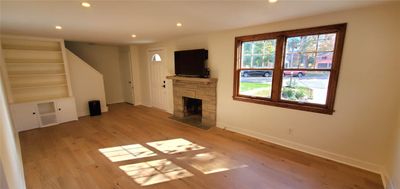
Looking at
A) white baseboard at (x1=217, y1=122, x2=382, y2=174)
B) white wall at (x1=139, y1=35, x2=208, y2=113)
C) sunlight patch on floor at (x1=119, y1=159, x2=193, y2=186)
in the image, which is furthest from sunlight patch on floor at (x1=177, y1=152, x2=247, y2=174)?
white wall at (x1=139, y1=35, x2=208, y2=113)

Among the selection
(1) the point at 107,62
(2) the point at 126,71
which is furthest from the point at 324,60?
(1) the point at 107,62

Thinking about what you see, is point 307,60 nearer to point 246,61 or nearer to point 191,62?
point 246,61

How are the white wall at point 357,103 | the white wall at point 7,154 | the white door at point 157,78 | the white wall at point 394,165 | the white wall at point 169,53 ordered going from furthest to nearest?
the white door at point 157,78 → the white wall at point 169,53 → the white wall at point 357,103 → the white wall at point 394,165 → the white wall at point 7,154

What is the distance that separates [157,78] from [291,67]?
4.24 metres

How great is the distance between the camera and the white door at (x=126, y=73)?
21.3ft

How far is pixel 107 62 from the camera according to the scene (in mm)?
6523

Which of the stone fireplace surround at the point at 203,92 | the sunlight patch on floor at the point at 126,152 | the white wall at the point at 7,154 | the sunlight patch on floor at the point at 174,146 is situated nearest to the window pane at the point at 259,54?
A: the stone fireplace surround at the point at 203,92

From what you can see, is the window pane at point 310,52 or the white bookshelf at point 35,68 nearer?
the window pane at point 310,52

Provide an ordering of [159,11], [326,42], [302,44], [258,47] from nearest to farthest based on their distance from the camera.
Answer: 1. [159,11]
2. [326,42]
3. [302,44]
4. [258,47]

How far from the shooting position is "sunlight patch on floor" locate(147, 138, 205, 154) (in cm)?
313

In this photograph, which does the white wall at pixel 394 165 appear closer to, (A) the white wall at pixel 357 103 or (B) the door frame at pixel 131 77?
(A) the white wall at pixel 357 103

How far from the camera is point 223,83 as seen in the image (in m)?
3.95

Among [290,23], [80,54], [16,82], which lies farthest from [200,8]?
[80,54]

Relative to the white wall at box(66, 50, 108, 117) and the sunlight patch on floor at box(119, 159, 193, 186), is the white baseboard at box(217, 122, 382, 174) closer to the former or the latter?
the sunlight patch on floor at box(119, 159, 193, 186)
